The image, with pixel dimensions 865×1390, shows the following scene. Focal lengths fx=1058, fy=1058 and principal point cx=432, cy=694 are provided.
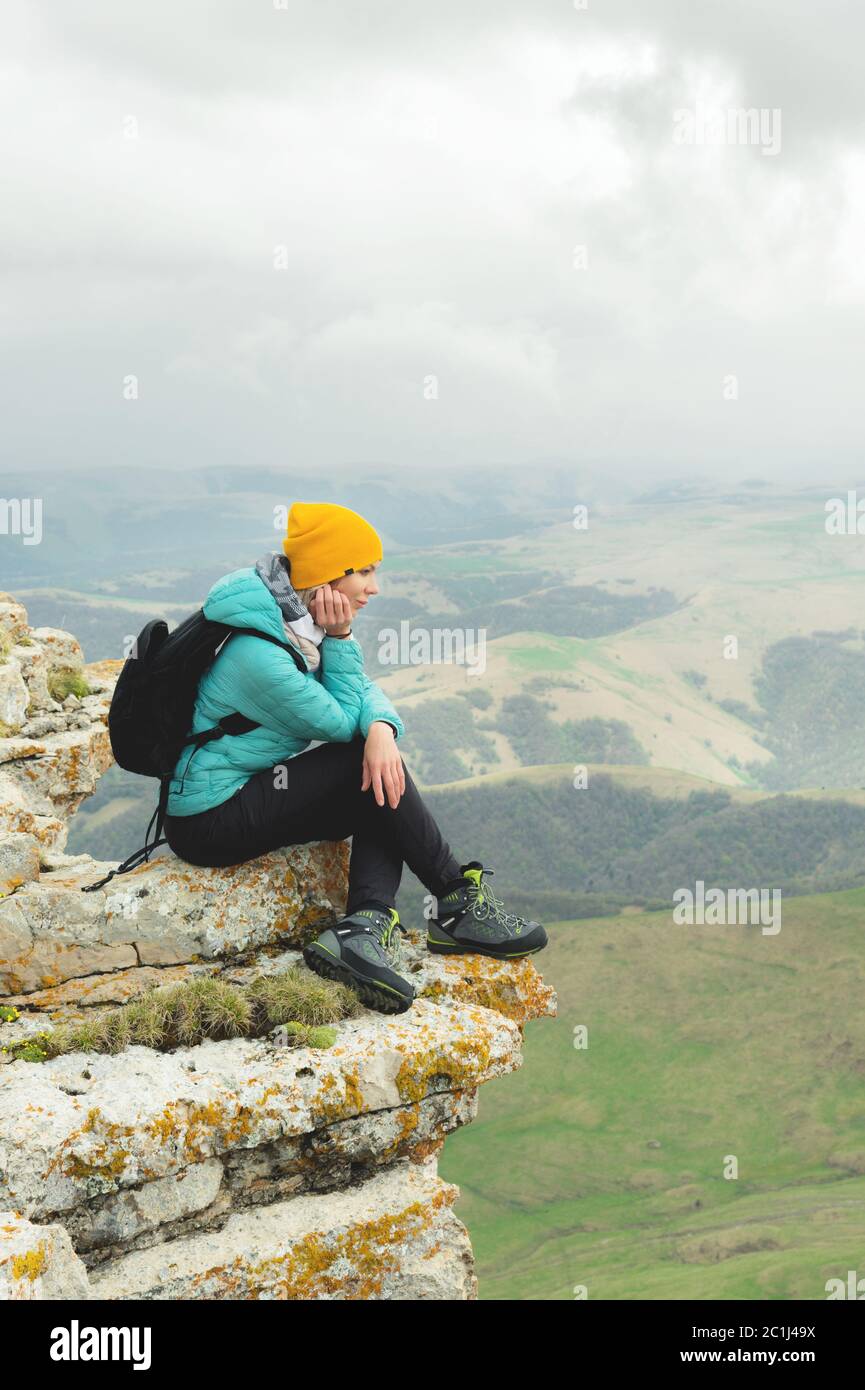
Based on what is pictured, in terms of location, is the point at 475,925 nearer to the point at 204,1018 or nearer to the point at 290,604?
the point at 204,1018

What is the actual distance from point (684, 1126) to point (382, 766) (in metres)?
170

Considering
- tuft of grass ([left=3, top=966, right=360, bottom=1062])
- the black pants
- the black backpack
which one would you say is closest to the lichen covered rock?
tuft of grass ([left=3, top=966, right=360, bottom=1062])

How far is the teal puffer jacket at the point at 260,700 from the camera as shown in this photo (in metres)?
9.43

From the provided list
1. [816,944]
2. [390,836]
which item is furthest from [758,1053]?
[390,836]

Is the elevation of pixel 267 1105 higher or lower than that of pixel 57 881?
lower

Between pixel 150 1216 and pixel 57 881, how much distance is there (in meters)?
4.05

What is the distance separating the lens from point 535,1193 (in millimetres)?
150875

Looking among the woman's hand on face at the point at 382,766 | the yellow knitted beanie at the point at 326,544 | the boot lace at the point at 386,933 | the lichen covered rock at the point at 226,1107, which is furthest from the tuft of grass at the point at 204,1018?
the yellow knitted beanie at the point at 326,544

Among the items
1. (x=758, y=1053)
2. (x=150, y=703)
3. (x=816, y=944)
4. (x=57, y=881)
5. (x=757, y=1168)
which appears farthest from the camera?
(x=816, y=944)

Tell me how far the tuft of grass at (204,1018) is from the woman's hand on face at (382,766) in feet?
5.98

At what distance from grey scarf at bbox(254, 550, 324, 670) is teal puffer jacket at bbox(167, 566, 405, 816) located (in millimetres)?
130

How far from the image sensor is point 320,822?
10211mm

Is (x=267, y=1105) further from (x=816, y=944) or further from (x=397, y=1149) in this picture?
(x=816, y=944)

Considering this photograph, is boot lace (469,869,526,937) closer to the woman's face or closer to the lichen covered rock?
the lichen covered rock
